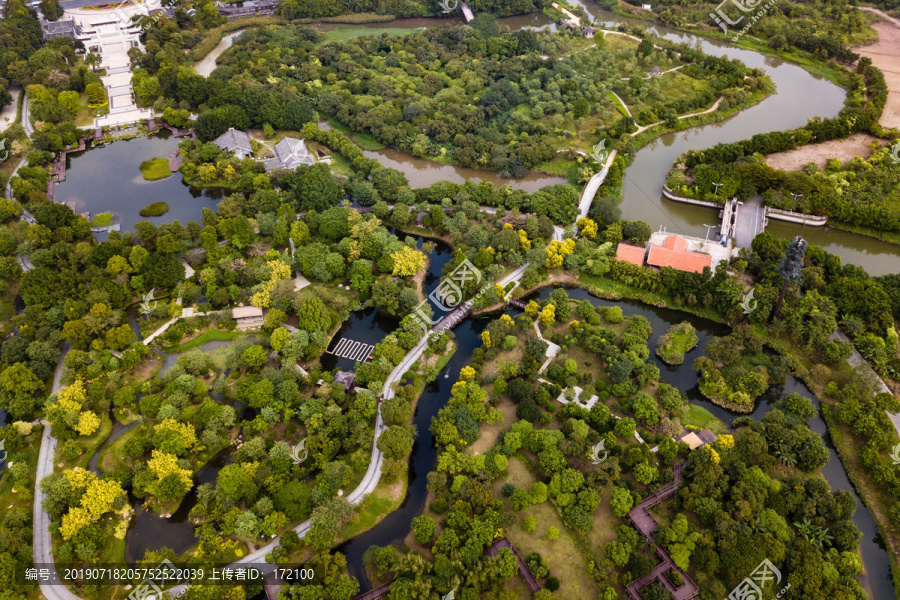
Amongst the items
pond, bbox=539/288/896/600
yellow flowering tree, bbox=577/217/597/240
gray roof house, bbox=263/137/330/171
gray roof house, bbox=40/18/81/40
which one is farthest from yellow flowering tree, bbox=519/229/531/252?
gray roof house, bbox=40/18/81/40

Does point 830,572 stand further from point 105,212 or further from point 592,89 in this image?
point 105,212

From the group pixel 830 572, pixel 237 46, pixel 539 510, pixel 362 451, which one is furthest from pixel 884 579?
pixel 237 46

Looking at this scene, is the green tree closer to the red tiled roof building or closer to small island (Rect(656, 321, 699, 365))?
small island (Rect(656, 321, 699, 365))

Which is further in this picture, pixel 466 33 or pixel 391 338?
pixel 466 33

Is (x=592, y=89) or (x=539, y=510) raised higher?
(x=592, y=89)

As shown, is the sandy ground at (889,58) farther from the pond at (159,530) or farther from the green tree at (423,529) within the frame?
the pond at (159,530)

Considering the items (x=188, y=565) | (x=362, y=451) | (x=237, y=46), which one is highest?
(x=237, y=46)
